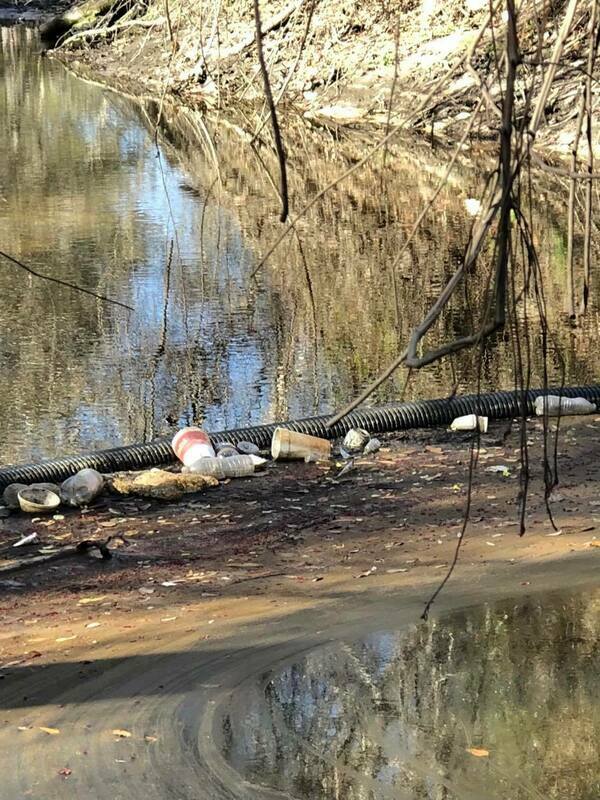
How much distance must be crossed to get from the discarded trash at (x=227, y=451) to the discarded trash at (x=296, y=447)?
232 mm

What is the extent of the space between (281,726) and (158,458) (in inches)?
162

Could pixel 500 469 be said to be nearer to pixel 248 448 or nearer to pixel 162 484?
pixel 248 448

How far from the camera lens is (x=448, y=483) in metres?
7.29

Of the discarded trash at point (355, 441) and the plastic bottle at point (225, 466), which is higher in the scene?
the discarded trash at point (355, 441)

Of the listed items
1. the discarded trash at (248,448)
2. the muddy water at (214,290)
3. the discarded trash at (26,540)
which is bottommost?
the discarded trash at (26,540)

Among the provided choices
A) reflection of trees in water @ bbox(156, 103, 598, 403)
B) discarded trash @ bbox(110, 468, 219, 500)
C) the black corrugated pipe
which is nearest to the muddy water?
reflection of trees in water @ bbox(156, 103, 598, 403)

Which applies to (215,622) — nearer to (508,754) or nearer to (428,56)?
(508,754)

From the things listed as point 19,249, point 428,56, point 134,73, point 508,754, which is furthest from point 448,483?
point 134,73

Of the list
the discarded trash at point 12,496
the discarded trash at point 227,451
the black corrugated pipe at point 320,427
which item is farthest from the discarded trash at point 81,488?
the discarded trash at point 227,451

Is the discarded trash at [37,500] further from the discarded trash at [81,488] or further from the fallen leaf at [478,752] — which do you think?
the fallen leaf at [478,752]

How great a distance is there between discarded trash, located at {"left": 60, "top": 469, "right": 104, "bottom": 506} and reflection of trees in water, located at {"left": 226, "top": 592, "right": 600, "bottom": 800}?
2706 millimetres

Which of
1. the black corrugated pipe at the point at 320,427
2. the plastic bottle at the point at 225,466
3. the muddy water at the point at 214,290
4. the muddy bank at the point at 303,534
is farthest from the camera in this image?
the muddy water at the point at 214,290

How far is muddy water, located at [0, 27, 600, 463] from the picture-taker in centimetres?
953

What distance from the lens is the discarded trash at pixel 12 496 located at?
23.2ft
